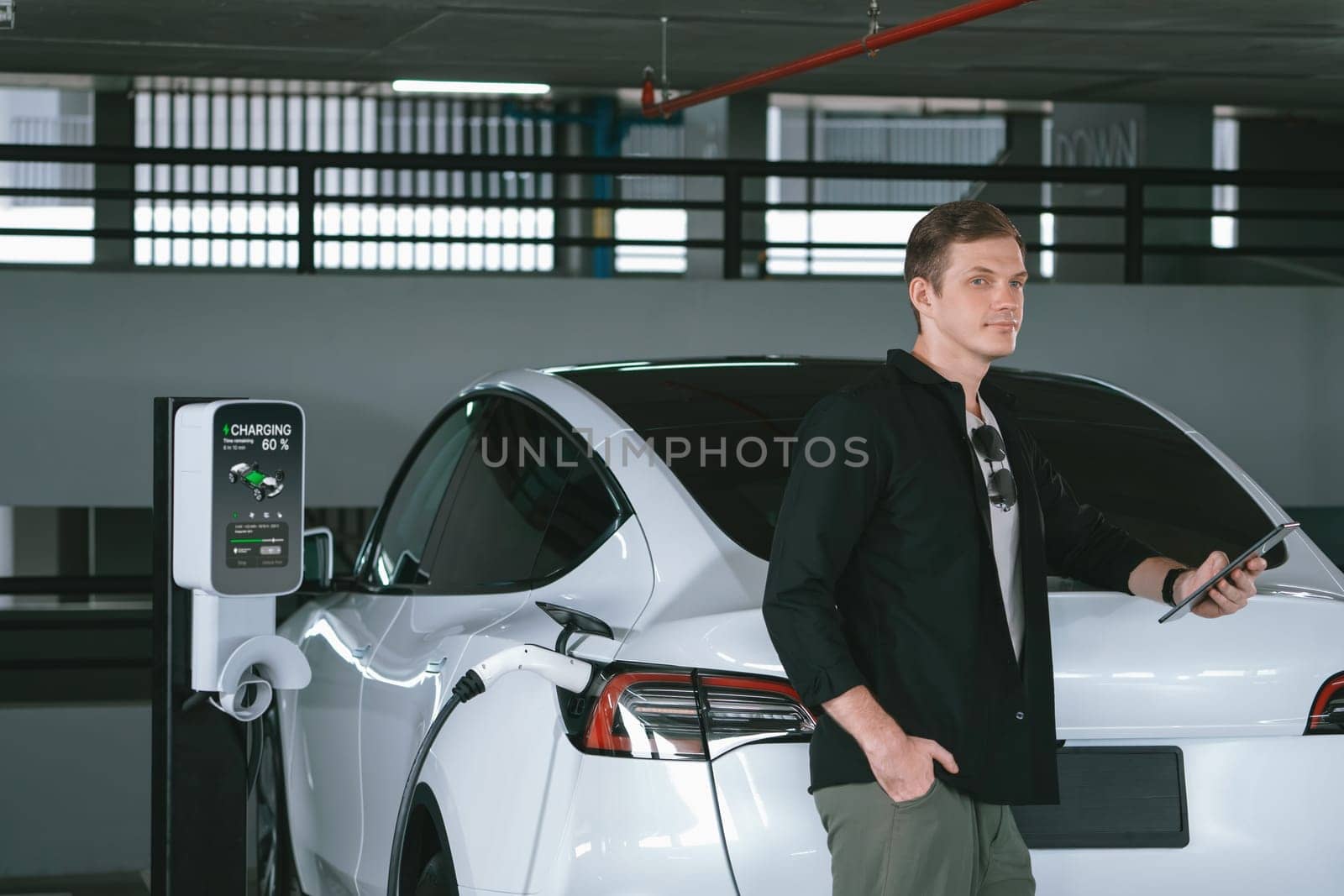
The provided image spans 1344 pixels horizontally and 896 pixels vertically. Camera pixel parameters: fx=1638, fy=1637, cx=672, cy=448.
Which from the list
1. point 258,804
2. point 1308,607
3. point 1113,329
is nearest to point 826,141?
point 1113,329

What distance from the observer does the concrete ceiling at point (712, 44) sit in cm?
722

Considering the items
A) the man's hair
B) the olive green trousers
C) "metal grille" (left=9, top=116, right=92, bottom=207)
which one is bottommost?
the olive green trousers

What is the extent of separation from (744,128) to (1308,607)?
1141cm

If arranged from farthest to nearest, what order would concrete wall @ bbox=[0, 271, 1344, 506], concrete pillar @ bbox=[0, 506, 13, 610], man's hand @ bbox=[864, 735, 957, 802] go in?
1. concrete pillar @ bbox=[0, 506, 13, 610]
2. concrete wall @ bbox=[0, 271, 1344, 506]
3. man's hand @ bbox=[864, 735, 957, 802]

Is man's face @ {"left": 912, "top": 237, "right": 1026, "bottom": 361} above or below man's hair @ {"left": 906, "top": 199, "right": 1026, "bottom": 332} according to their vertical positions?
below

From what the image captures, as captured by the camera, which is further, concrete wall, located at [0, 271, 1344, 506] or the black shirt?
concrete wall, located at [0, 271, 1344, 506]

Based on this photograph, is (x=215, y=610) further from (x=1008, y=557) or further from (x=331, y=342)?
(x=331, y=342)

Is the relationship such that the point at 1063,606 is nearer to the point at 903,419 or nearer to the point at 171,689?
the point at 903,419

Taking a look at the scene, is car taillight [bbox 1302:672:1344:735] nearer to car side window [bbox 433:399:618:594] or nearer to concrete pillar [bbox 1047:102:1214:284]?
car side window [bbox 433:399:618:594]

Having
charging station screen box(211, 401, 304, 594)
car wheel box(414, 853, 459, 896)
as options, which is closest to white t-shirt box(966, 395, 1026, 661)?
car wheel box(414, 853, 459, 896)

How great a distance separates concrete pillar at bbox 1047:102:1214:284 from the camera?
11.3 m

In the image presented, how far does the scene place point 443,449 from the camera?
3.28 meters

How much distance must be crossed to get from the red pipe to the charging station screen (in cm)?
221

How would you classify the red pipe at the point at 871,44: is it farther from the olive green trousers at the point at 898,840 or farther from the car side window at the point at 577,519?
the olive green trousers at the point at 898,840
